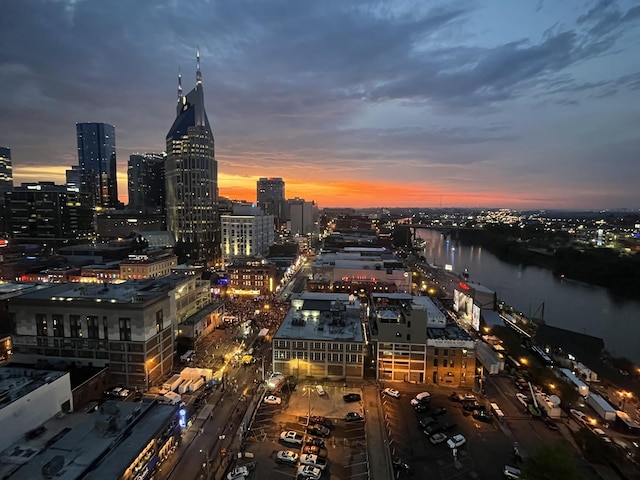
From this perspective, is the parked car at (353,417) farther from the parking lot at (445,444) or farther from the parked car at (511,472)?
the parked car at (511,472)

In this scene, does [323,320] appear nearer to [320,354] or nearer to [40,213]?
[320,354]

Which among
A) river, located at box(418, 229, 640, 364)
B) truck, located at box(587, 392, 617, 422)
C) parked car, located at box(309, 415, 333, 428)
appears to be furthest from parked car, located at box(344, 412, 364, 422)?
river, located at box(418, 229, 640, 364)

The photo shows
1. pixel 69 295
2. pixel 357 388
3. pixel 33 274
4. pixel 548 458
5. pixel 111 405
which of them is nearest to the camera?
pixel 548 458

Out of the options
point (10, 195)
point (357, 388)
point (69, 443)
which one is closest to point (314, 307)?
point (357, 388)

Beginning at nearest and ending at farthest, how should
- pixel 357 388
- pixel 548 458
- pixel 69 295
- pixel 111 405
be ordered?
pixel 548 458, pixel 111 405, pixel 357 388, pixel 69 295

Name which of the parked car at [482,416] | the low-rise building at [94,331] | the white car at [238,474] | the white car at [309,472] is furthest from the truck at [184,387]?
the parked car at [482,416]

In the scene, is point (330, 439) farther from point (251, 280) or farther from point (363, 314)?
Result: point (251, 280)

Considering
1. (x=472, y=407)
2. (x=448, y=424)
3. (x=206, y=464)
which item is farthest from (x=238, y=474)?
(x=472, y=407)
